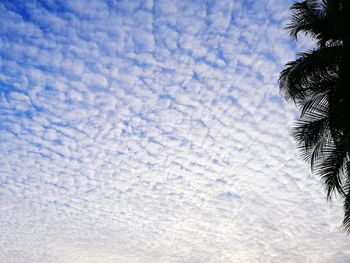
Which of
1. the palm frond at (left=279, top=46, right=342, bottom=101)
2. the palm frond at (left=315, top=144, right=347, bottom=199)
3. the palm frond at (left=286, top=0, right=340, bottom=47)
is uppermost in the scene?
the palm frond at (left=286, top=0, right=340, bottom=47)

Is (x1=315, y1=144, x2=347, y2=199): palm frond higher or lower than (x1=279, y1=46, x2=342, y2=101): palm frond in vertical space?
lower

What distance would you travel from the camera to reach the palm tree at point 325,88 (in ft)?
36.5

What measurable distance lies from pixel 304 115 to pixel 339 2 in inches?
144

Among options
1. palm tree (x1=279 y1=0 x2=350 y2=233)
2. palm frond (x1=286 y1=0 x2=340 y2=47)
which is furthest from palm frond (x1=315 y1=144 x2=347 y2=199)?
palm frond (x1=286 y1=0 x2=340 y2=47)

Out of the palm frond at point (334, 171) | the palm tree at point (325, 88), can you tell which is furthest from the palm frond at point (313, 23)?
the palm frond at point (334, 171)

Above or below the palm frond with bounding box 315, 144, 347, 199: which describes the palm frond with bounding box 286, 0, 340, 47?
above

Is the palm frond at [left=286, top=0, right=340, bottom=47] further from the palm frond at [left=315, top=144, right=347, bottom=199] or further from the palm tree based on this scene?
the palm frond at [left=315, top=144, right=347, bottom=199]

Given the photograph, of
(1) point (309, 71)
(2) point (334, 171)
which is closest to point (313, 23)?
(1) point (309, 71)

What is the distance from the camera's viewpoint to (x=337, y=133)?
11.7m

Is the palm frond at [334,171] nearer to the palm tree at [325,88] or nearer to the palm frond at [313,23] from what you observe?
the palm tree at [325,88]

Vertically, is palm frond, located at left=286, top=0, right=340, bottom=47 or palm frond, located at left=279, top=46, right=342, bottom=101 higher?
palm frond, located at left=286, top=0, right=340, bottom=47

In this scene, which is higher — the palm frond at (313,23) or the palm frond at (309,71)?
the palm frond at (313,23)

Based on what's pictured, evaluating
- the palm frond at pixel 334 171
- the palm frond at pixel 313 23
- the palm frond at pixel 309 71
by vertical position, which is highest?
the palm frond at pixel 313 23

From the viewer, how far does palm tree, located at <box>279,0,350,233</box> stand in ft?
36.5
